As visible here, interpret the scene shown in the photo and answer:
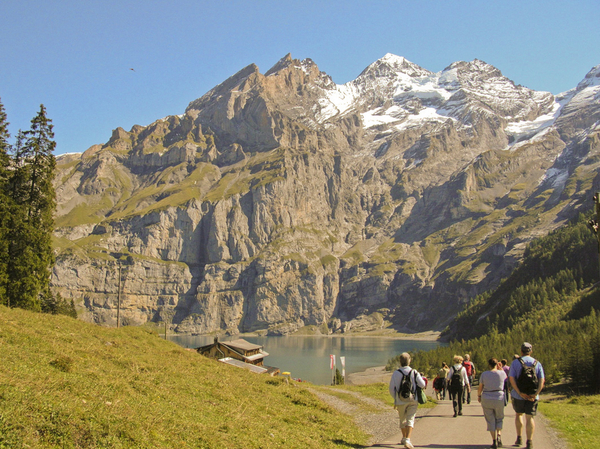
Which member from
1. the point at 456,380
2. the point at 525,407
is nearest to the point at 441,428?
the point at 456,380

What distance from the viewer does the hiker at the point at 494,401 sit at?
15.5m

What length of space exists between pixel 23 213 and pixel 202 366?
29997mm

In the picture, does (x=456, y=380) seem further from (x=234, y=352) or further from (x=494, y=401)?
(x=234, y=352)

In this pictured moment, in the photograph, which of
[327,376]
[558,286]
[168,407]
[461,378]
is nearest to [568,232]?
[558,286]

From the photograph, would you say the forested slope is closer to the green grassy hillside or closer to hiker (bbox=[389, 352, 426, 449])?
the green grassy hillside

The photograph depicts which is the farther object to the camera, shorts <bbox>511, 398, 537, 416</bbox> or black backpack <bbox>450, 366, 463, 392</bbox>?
black backpack <bbox>450, 366, 463, 392</bbox>

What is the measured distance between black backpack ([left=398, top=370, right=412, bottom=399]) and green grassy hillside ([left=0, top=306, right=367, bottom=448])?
323 cm

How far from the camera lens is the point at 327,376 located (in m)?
106

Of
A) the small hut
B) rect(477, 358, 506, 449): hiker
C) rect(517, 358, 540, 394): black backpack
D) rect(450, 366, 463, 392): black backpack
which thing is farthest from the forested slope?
rect(517, 358, 540, 394): black backpack

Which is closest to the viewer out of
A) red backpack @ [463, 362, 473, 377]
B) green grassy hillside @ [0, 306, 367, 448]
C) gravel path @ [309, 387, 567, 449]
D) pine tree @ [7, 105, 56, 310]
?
green grassy hillside @ [0, 306, 367, 448]

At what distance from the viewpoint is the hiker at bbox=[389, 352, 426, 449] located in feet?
50.3

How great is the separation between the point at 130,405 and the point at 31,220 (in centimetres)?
4191

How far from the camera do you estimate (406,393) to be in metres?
15.3

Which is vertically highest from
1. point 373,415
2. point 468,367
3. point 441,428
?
point 468,367
